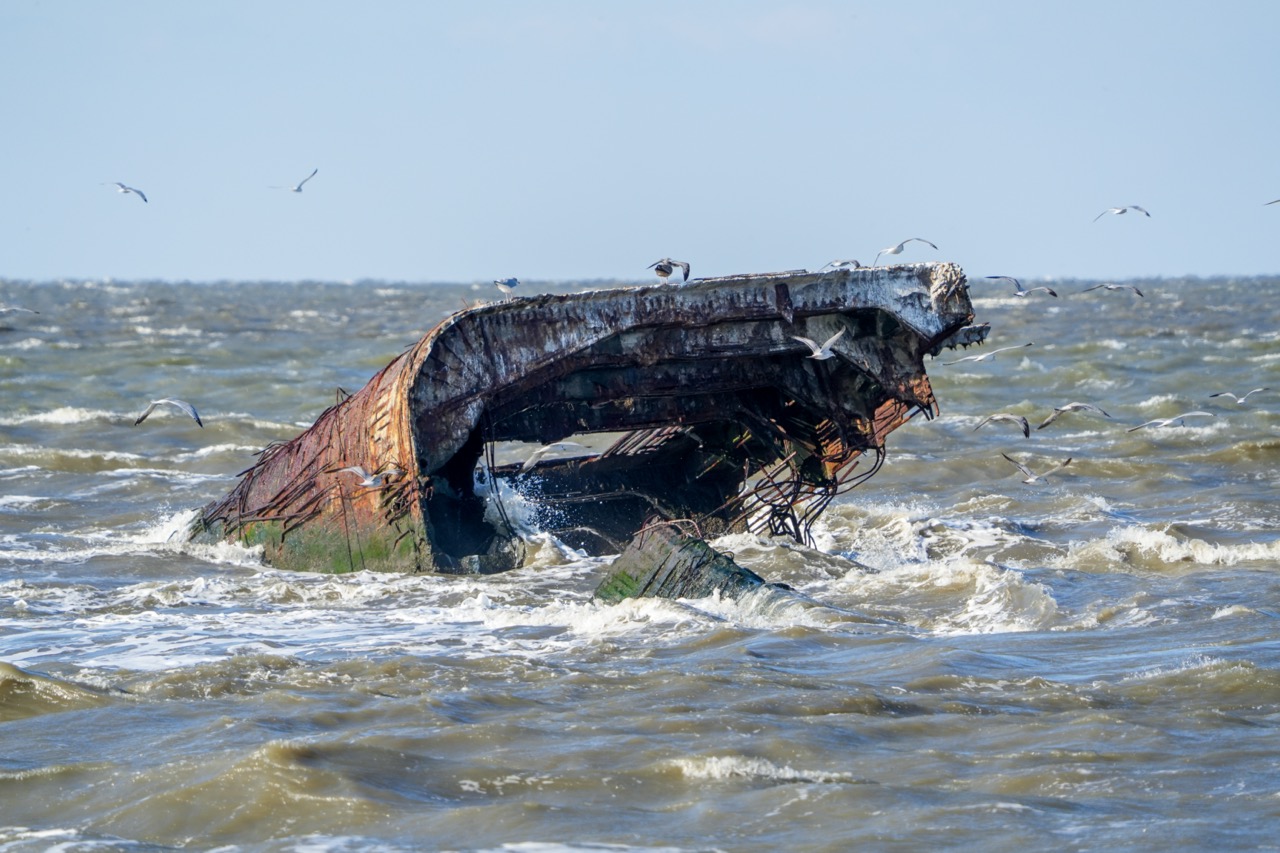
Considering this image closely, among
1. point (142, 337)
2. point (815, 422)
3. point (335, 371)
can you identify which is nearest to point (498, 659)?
point (815, 422)

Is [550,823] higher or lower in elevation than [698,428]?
lower

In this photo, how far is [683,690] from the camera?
6.71 m

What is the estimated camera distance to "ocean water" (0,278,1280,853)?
520 centimetres

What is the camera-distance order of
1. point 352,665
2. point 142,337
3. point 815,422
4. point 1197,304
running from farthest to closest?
point 1197,304 → point 142,337 → point 815,422 → point 352,665

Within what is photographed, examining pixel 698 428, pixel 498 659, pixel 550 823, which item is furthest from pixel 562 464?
pixel 550 823

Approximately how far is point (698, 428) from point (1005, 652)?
4588mm

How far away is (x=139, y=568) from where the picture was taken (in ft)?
35.9

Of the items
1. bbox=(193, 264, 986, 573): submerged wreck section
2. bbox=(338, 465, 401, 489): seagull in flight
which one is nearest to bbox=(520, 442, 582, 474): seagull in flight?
bbox=(193, 264, 986, 573): submerged wreck section

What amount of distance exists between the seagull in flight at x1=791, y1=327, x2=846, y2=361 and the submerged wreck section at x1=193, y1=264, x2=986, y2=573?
0.05 m

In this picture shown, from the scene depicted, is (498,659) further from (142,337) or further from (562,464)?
(142,337)

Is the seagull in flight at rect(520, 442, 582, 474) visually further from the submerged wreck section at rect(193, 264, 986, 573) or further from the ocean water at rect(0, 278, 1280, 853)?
the ocean water at rect(0, 278, 1280, 853)

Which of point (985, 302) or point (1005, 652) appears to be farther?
point (985, 302)

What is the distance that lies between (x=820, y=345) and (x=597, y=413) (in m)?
1.58

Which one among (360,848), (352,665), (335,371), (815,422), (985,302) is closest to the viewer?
(360,848)
